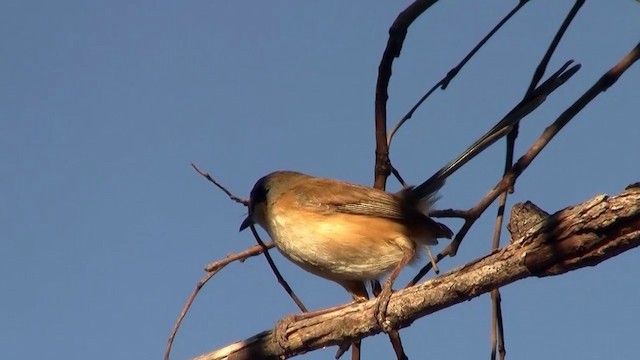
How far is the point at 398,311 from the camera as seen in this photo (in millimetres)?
3174

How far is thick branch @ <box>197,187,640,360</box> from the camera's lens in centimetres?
250

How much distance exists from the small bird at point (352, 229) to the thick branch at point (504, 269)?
102 centimetres

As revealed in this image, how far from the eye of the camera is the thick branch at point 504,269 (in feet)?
8.21

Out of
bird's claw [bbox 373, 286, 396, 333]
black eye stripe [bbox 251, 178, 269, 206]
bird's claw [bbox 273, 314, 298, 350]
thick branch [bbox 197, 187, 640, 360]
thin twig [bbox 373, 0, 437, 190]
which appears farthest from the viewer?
black eye stripe [bbox 251, 178, 269, 206]

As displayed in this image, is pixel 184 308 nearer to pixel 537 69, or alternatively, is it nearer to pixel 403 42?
pixel 403 42

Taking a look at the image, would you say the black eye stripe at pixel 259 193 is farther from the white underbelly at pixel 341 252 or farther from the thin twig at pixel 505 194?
the thin twig at pixel 505 194

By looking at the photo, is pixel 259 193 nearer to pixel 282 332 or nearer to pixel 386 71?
pixel 386 71

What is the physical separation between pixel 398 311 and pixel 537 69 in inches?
58.4

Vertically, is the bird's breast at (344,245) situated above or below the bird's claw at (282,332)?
above

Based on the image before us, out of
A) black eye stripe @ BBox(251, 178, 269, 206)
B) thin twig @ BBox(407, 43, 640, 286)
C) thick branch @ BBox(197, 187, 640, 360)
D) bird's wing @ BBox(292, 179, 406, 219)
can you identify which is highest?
black eye stripe @ BBox(251, 178, 269, 206)

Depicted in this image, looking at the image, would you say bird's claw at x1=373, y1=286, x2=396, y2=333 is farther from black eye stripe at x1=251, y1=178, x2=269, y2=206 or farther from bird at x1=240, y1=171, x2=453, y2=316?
black eye stripe at x1=251, y1=178, x2=269, y2=206

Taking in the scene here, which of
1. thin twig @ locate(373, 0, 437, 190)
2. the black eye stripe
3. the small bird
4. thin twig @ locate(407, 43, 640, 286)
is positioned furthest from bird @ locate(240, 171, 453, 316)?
thin twig @ locate(407, 43, 640, 286)

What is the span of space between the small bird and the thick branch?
3.35ft

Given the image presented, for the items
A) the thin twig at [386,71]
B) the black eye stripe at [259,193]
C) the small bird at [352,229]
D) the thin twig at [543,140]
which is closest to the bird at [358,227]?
the small bird at [352,229]
